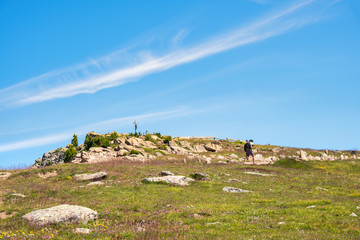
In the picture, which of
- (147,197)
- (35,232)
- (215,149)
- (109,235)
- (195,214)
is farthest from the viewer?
(215,149)

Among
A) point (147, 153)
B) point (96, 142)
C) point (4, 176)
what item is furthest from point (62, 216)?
point (96, 142)

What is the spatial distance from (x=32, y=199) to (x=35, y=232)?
33.8 ft

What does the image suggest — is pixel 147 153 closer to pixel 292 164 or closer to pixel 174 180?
pixel 292 164

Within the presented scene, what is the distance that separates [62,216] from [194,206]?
797 cm

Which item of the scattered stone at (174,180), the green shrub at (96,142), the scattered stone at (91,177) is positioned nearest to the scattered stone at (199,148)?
the green shrub at (96,142)

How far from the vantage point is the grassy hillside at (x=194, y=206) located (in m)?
14.6

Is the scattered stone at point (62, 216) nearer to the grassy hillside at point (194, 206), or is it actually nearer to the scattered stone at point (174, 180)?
the grassy hillside at point (194, 206)

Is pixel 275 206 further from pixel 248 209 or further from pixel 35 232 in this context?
pixel 35 232

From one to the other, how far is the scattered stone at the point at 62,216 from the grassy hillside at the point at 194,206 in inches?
18.2

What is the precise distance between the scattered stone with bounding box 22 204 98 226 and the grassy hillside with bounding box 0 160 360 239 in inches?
18.2

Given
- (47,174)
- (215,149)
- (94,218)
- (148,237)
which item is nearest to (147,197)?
(94,218)

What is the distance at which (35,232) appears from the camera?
16.6 m

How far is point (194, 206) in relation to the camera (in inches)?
805

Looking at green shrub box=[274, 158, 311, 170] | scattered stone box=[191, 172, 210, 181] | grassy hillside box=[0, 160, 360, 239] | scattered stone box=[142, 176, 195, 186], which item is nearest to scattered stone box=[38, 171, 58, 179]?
grassy hillside box=[0, 160, 360, 239]
